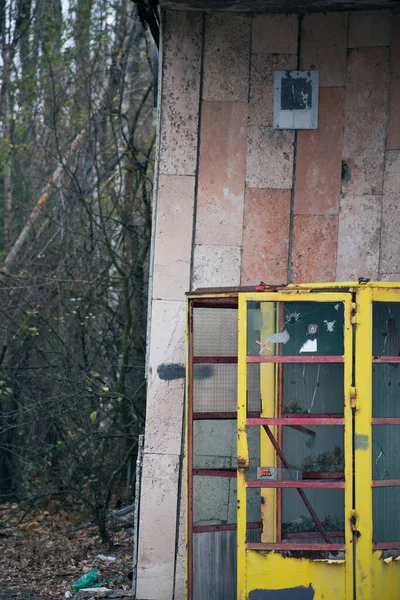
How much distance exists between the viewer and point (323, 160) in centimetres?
631

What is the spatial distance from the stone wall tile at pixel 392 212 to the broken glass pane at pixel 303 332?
4.18ft

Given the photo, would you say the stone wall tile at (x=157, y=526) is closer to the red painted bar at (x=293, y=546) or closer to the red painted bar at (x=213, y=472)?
the red painted bar at (x=213, y=472)

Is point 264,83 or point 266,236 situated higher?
point 264,83

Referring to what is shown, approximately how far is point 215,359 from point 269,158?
1763 mm

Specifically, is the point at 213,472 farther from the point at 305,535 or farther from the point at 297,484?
the point at 297,484

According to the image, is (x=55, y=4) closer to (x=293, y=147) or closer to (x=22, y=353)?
(x=22, y=353)

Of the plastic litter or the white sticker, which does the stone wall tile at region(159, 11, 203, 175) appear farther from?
the plastic litter

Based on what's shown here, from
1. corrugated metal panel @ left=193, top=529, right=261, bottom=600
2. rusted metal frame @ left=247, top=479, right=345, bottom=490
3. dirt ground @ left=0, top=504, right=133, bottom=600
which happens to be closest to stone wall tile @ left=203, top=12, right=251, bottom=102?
rusted metal frame @ left=247, top=479, right=345, bottom=490

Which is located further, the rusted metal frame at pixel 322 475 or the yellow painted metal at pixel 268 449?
the yellow painted metal at pixel 268 449

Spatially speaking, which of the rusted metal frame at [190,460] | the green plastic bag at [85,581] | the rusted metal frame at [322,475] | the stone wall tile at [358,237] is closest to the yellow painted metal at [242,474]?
the rusted metal frame at [190,460]

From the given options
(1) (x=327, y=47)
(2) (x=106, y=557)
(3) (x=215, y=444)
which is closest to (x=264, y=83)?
(1) (x=327, y=47)

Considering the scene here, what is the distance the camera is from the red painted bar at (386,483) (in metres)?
5.05

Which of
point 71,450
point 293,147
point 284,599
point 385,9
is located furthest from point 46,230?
point 284,599

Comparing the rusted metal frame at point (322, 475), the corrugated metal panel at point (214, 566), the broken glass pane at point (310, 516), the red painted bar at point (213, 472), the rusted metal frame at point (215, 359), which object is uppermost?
the rusted metal frame at point (215, 359)
